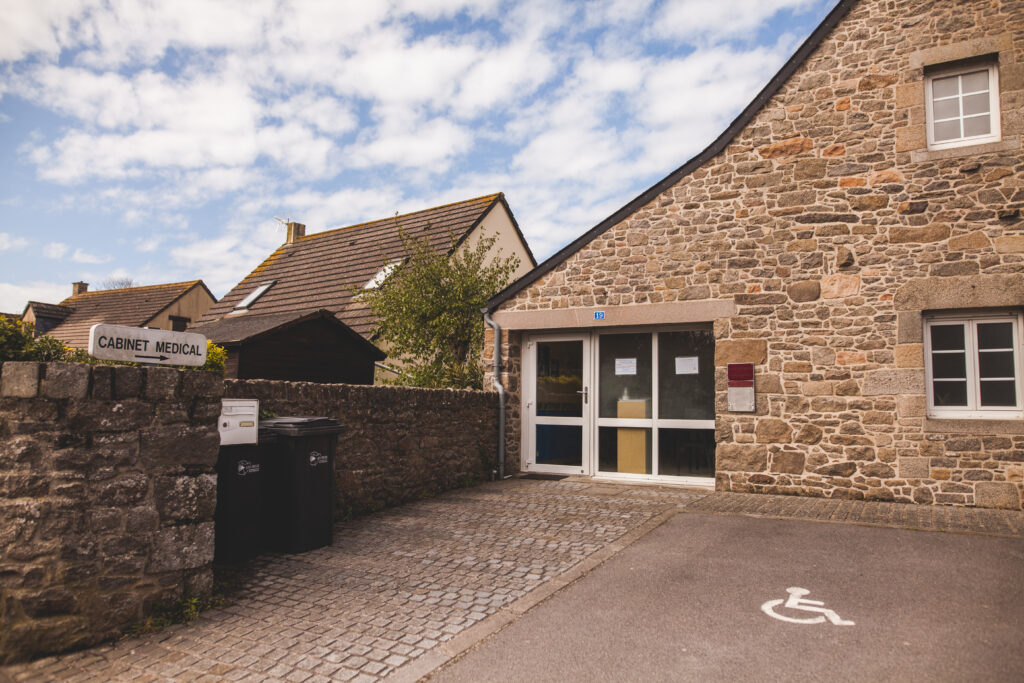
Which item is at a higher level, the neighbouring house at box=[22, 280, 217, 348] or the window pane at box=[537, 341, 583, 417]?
the neighbouring house at box=[22, 280, 217, 348]

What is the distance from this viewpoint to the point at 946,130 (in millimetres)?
8531

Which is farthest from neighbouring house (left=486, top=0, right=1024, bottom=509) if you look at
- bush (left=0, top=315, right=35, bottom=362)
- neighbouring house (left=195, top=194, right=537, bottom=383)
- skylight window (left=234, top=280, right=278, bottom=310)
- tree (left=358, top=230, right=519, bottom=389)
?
skylight window (left=234, top=280, right=278, bottom=310)

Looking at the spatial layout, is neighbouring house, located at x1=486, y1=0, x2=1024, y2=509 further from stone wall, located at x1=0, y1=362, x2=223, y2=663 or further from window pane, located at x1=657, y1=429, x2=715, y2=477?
stone wall, located at x1=0, y1=362, x2=223, y2=663

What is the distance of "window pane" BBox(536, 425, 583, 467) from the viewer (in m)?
10.7

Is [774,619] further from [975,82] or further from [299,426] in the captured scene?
[975,82]

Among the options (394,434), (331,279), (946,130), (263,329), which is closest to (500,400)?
(394,434)

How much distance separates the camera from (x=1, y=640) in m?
3.65

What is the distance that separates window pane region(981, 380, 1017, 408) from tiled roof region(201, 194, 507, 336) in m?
11.6

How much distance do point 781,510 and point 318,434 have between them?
5265 millimetres

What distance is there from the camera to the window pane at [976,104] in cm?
839

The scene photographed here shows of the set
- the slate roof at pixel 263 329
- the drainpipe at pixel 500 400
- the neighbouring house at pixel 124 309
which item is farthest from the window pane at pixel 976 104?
the neighbouring house at pixel 124 309

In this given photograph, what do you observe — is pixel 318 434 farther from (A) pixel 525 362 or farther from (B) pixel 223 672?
(A) pixel 525 362

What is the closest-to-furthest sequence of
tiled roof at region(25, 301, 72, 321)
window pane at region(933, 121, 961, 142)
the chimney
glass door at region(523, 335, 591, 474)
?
window pane at region(933, 121, 961, 142) < glass door at region(523, 335, 591, 474) < the chimney < tiled roof at region(25, 301, 72, 321)

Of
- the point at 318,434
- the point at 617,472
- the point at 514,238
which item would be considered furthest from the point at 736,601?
the point at 514,238
